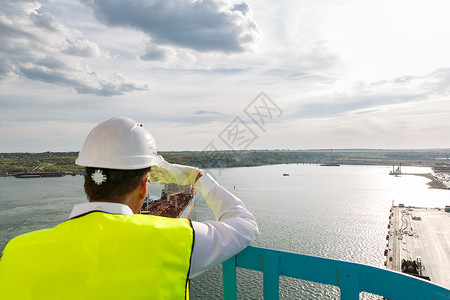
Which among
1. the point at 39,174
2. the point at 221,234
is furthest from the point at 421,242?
the point at 39,174

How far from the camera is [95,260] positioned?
76 cm

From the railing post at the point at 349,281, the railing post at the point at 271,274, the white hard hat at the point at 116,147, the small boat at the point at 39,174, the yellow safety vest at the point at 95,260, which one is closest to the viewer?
the yellow safety vest at the point at 95,260

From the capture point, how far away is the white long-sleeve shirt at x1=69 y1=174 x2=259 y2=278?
0.92 m

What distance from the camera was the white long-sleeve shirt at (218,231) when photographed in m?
0.92

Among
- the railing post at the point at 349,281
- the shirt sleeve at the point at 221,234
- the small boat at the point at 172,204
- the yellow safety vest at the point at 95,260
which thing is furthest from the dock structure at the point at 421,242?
the yellow safety vest at the point at 95,260

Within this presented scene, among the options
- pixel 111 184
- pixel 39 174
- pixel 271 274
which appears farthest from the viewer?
pixel 39 174

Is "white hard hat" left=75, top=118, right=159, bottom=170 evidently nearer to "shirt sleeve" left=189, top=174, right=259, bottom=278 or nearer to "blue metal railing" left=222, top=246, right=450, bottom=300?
"shirt sleeve" left=189, top=174, right=259, bottom=278

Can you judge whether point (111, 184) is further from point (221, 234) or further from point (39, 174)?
point (39, 174)

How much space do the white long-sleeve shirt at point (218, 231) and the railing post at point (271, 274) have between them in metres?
0.20

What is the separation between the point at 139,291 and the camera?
0.81 metres

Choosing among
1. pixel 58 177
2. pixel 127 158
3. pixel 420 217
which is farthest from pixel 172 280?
pixel 58 177

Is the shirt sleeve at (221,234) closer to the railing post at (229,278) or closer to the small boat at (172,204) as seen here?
the railing post at (229,278)

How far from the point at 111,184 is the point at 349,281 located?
1058mm

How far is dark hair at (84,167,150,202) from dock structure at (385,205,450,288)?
20.2 m
